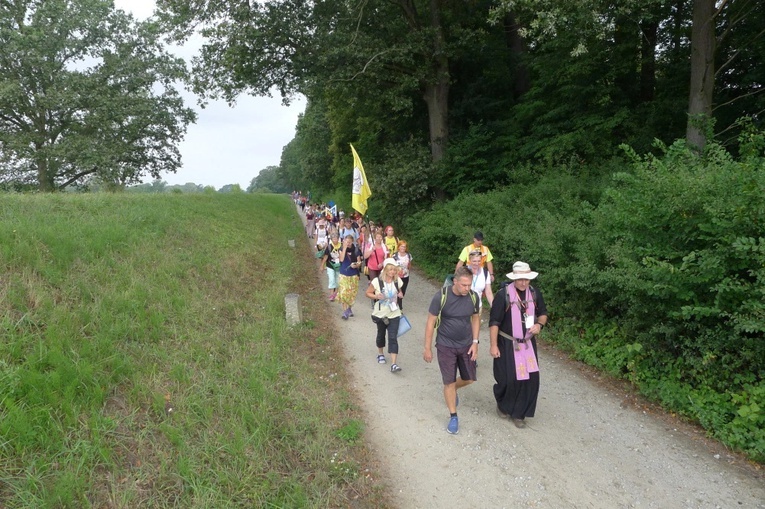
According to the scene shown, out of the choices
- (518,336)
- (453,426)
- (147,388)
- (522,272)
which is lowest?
(453,426)

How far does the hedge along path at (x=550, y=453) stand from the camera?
11.8 feet

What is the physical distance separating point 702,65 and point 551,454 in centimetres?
862

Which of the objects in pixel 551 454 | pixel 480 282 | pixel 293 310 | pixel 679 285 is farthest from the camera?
pixel 293 310

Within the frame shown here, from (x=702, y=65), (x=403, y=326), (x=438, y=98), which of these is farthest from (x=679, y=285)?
(x=438, y=98)

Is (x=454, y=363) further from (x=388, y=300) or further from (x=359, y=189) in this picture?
(x=359, y=189)

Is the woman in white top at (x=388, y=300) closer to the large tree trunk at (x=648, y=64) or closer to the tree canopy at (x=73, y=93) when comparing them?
the large tree trunk at (x=648, y=64)

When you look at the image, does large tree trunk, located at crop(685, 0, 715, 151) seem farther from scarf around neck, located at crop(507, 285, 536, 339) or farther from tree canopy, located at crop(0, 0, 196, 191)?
tree canopy, located at crop(0, 0, 196, 191)

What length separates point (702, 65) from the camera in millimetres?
8289

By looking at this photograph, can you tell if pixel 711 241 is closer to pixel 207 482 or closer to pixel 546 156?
pixel 207 482

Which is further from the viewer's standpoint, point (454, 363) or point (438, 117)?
point (438, 117)

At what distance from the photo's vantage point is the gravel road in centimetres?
360

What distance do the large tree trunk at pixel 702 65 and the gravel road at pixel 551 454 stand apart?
5988 millimetres

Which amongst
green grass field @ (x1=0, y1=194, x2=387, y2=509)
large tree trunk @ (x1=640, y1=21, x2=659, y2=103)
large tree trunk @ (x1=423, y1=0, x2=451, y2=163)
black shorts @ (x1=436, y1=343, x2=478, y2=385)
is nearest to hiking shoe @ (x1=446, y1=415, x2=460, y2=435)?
black shorts @ (x1=436, y1=343, x2=478, y2=385)

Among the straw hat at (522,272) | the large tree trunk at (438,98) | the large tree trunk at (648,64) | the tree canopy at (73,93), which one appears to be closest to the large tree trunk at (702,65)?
the large tree trunk at (648,64)
